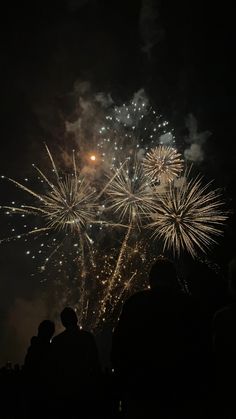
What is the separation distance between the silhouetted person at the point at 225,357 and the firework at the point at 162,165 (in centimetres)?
1187

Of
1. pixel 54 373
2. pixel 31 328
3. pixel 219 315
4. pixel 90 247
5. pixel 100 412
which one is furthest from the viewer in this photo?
pixel 31 328

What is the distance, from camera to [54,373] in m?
5.23

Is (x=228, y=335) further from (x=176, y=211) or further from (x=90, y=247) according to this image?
(x=90, y=247)

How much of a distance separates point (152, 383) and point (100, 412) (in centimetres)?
277

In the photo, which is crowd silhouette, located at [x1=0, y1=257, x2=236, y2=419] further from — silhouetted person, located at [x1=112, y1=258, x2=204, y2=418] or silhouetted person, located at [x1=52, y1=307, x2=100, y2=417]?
silhouetted person, located at [x1=52, y1=307, x2=100, y2=417]

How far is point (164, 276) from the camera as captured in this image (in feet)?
11.8

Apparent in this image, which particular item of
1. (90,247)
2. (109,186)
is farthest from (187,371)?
(90,247)

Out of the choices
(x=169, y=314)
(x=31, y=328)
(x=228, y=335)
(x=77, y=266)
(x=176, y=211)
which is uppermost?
(x=31, y=328)

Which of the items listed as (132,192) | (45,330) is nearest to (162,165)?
(132,192)

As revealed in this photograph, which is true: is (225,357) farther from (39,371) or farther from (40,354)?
(40,354)

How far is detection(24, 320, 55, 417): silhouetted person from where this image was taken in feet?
17.3

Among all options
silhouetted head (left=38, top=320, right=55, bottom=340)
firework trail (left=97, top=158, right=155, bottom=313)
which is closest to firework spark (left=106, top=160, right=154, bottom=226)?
firework trail (left=97, top=158, right=155, bottom=313)

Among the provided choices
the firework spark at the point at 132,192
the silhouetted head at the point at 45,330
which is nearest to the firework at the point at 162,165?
the firework spark at the point at 132,192

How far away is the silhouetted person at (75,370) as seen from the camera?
5.15 metres
